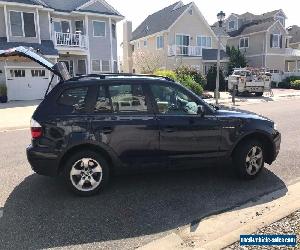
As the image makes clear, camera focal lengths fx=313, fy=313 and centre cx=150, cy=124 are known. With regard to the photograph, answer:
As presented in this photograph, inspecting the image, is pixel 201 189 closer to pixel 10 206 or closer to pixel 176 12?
pixel 10 206

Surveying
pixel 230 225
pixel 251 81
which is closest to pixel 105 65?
pixel 251 81

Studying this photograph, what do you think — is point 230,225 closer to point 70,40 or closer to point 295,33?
point 70,40

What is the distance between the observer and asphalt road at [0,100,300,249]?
3699 millimetres

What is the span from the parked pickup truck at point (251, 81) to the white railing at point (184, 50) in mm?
10209

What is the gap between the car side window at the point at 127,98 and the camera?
15.8ft

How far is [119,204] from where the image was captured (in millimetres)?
4535

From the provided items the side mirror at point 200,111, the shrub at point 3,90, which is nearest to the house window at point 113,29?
the shrub at point 3,90

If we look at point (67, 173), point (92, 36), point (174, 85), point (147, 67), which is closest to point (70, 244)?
point (67, 173)

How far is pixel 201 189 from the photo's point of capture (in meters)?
5.05

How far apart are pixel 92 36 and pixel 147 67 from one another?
22.3ft

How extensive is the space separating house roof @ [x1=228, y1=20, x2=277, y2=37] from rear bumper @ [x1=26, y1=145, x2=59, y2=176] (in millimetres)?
38845

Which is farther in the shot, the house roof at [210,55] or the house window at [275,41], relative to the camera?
the house window at [275,41]

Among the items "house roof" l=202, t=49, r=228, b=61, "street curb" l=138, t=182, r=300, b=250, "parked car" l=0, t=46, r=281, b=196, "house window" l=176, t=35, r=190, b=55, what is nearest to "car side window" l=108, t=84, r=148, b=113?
"parked car" l=0, t=46, r=281, b=196

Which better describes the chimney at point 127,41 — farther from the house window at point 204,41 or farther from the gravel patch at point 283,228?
the gravel patch at point 283,228
